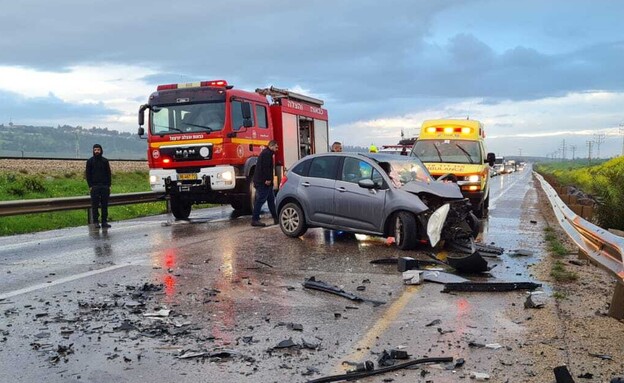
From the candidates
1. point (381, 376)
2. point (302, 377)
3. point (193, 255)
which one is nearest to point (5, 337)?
point (302, 377)

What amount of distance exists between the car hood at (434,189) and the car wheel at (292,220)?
7.40 feet

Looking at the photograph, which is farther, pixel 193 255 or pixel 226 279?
pixel 193 255

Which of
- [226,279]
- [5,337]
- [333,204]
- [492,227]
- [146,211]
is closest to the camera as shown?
[5,337]

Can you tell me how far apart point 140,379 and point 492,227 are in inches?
435

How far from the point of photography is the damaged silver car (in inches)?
381

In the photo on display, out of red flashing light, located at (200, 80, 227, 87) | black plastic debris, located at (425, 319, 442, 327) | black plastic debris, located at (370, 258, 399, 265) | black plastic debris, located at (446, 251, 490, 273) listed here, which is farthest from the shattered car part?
red flashing light, located at (200, 80, 227, 87)

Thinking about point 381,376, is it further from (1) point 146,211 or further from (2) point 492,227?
(1) point 146,211

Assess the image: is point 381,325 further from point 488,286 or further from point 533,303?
point 488,286

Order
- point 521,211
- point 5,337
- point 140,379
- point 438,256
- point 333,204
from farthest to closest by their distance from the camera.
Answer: point 521,211 < point 333,204 < point 438,256 < point 5,337 < point 140,379

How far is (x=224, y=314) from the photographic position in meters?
5.93

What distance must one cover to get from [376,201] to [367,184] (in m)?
0.35

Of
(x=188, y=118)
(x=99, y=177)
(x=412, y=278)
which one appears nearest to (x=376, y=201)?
(x=412, y=278)

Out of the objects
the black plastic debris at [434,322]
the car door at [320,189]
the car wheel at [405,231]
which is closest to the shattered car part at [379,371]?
the black plastic debris at [434,322]

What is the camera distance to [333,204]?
426 inches
